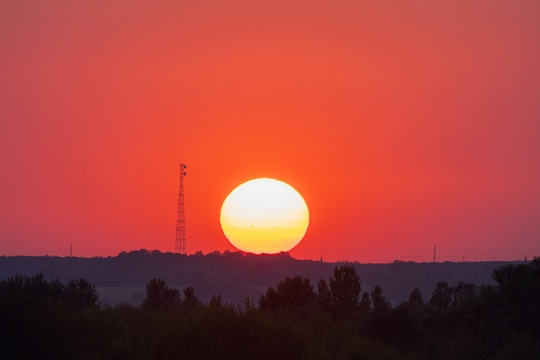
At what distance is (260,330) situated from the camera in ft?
219

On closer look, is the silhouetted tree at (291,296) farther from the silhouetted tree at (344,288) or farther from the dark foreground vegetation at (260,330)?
the dark foreground vegetation at (260,330)

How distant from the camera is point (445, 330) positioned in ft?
324

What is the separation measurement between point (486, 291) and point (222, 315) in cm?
3880

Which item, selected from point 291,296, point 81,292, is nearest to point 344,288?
point 291,296

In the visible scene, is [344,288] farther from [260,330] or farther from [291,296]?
[260,330]

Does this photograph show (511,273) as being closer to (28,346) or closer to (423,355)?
(423,355)

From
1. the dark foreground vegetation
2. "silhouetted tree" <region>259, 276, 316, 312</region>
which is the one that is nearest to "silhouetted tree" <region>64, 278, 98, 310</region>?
the dark foreground vegetation

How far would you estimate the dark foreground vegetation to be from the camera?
65.5 meters

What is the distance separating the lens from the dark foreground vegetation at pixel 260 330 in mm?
65500

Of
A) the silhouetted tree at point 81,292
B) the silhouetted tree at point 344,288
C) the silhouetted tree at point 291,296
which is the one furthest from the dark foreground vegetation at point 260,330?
the silhouetted tree at point 344,288

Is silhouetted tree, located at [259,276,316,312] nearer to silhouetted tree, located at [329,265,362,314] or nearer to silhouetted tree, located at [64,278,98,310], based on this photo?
silhouetted tree, located at [329,265,362,314]

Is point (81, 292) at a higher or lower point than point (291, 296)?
lower

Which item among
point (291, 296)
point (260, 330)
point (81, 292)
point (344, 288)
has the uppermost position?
point (344, 288)

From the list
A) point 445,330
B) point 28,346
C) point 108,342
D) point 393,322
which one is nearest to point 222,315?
point 108,342
